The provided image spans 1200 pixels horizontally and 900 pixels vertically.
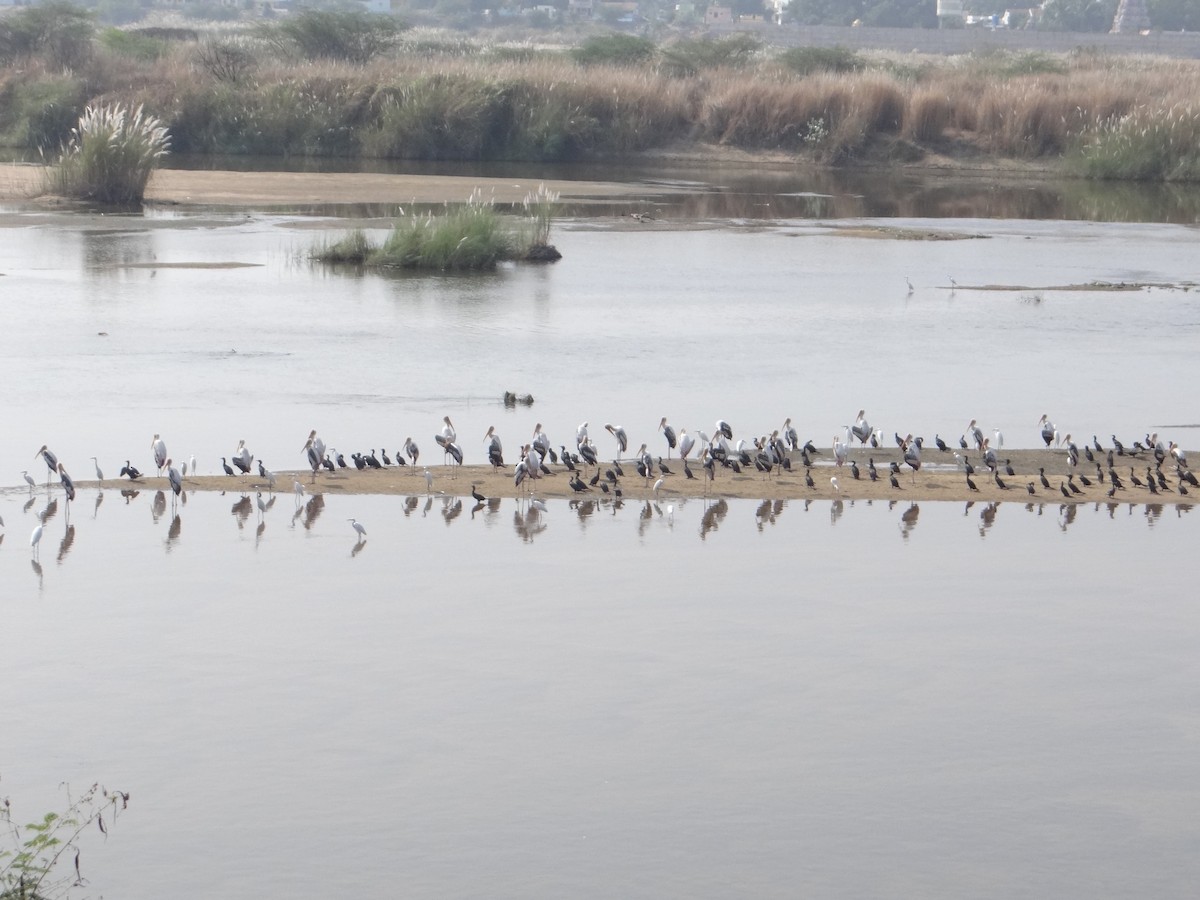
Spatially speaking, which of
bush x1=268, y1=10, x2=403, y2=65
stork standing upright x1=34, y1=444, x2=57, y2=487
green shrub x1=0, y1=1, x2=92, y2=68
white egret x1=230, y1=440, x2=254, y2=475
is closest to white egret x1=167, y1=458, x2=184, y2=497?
white egret x1=230, y1=440, x2=254, y2=475

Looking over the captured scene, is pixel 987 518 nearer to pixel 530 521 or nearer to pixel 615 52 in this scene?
pixel 530 521

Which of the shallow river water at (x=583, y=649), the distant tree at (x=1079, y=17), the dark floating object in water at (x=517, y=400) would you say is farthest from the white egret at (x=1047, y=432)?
the distant tree at (x=1079, y=17)

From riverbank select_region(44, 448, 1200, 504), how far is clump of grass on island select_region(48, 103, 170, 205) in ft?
72.2

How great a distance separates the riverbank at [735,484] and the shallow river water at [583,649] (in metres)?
0.24

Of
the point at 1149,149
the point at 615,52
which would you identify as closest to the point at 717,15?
the point at 615,52

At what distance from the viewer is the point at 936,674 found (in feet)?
37.8

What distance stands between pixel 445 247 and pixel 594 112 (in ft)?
80.5

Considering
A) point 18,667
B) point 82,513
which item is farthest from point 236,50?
point 18,667

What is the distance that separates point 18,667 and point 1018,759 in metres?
5.74

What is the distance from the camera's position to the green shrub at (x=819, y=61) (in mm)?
61812

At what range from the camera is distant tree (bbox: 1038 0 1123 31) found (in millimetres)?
137500

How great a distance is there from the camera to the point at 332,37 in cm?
6125

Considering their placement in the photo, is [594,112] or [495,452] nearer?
[495,452]

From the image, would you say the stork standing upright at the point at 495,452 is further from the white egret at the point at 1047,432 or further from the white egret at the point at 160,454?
the white egret at the point at 1047,432
